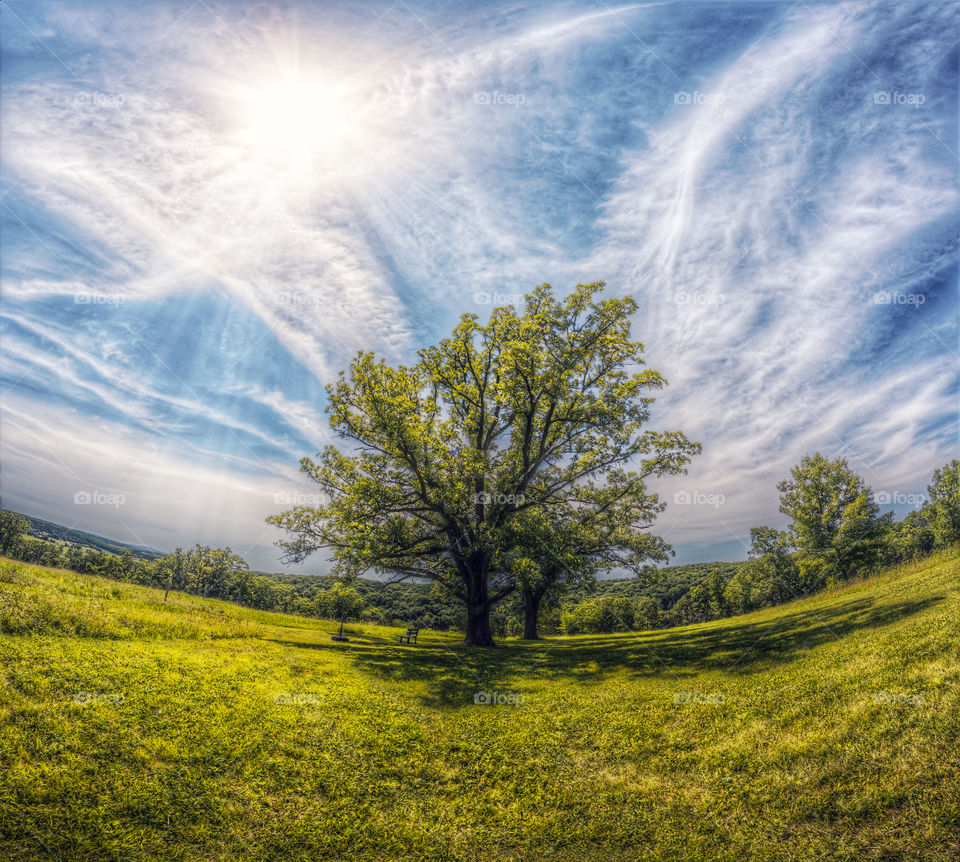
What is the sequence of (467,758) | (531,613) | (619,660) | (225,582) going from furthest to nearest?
(225,582) < (531,613) < (619,660) < (467,758)

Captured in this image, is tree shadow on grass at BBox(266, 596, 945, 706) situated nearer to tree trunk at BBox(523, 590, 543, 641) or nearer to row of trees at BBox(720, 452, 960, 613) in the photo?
tree trunk at BBox(523, 590, 543, 641)

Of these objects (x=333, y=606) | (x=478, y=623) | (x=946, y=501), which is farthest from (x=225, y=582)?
(x=946, y=501)

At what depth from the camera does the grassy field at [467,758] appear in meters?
5.37

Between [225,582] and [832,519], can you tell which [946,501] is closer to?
[832,519]

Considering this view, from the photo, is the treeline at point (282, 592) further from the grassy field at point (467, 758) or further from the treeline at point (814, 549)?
the grassy field at point (467, 758)

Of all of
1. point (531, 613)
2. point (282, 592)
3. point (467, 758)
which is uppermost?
point (467, 758)

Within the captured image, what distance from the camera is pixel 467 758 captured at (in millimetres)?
8062

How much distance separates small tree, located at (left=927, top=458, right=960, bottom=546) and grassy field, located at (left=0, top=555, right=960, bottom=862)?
64794mm

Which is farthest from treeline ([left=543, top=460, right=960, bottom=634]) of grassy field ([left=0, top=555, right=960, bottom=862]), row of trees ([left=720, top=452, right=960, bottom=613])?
grassy field ([left=0, top=555, right=960, bottom=862])

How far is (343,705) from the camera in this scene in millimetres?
10047

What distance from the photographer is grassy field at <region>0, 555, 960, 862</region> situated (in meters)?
5.37

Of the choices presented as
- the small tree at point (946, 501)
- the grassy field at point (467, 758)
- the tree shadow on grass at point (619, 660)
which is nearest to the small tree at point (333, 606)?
the tree shadow on grass at point (619, 660)

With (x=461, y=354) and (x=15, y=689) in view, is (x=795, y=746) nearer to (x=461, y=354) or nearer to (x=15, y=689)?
(x=15, y=689)

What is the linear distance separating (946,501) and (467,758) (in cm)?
7931
